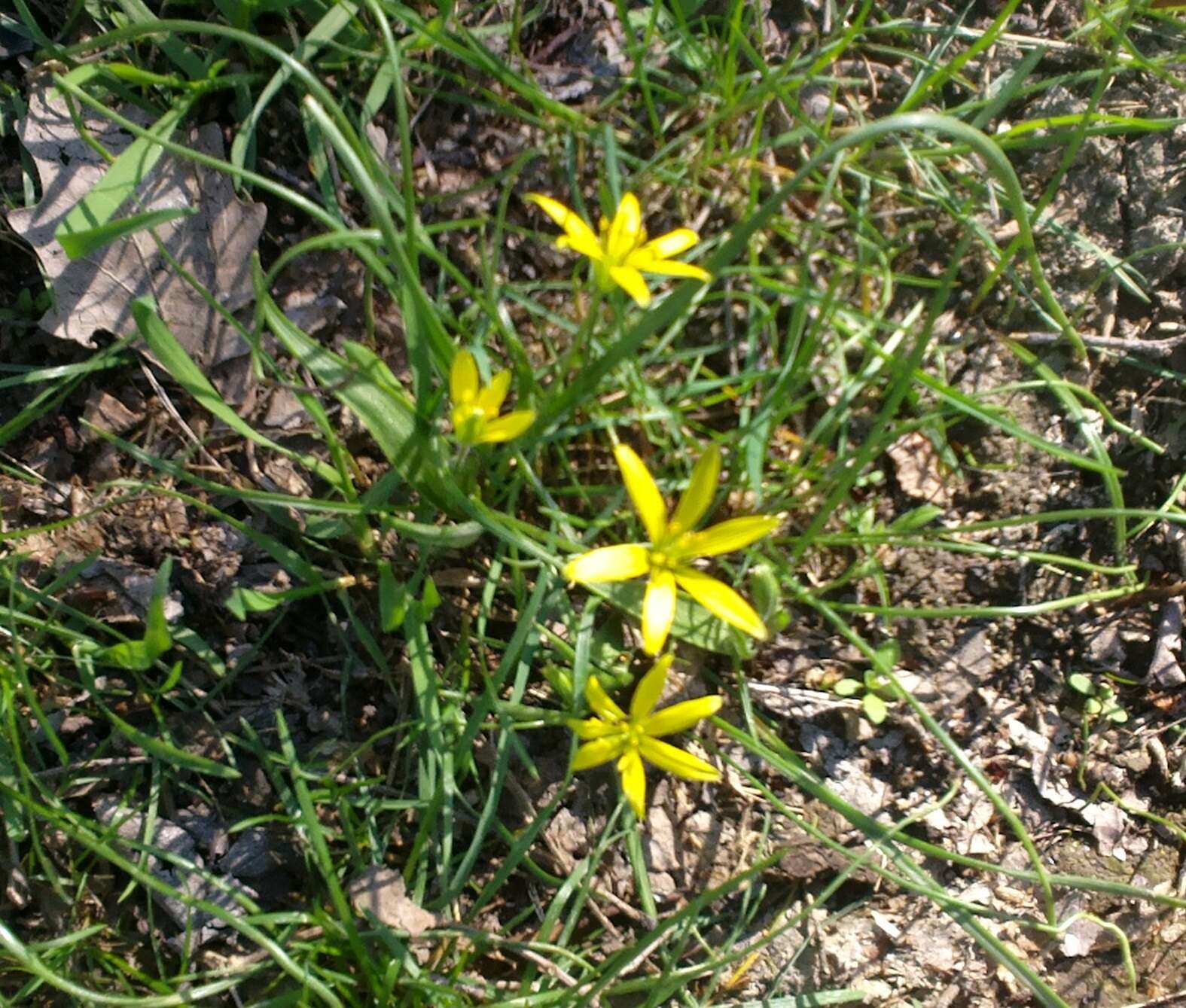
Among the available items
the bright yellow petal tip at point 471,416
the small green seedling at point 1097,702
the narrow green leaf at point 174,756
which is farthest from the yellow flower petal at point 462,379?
the small green seedling at point 1097,702

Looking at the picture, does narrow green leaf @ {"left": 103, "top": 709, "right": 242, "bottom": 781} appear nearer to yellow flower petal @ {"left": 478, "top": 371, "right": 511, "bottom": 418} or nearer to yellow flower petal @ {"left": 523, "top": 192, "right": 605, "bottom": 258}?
yellow flower petal @ {"left": 478, "top": 371, "right": 511, "bottom": 418}

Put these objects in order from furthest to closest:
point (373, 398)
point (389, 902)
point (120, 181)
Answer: point (120, 181), point (389, 902), point (373, 398)

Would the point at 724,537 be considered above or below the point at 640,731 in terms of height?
above

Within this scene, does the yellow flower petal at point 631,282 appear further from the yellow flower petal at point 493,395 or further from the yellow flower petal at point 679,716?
the yellow flower petal at point 679,716

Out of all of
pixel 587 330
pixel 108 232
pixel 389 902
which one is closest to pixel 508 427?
pixel 587 330

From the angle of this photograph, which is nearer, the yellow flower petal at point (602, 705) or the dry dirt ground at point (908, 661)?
the yellow flower petal at point (602, 705)

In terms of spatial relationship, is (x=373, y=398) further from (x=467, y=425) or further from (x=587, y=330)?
(x=587, y=330)
